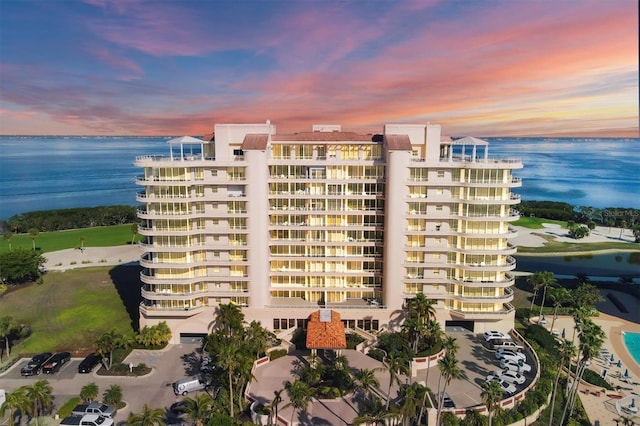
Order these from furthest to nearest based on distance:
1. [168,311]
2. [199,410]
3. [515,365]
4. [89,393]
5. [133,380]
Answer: [168,311] → [515,365] → [133,380] → [89,393] → [199,410]

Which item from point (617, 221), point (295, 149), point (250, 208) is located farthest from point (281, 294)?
point (617, 221)

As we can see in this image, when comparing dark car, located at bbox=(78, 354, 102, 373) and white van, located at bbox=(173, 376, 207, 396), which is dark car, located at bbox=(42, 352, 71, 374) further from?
white van, located at bbox=(173, 376, 207, 396)

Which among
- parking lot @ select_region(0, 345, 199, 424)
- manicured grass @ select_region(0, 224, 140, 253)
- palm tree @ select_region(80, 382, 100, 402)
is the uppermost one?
manicured grass @ select_region(0, 224, 140, 253)

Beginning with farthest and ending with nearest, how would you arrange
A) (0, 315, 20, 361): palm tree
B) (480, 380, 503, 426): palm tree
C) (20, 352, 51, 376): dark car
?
(0, 315, 20, 361): palm tree
(20, 352, 51, 376): dark car
(480, 380, 503, 426): palm tree

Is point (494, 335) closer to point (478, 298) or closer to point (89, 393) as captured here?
point (478, 298)

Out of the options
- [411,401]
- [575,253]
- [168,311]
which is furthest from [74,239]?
[575,253]

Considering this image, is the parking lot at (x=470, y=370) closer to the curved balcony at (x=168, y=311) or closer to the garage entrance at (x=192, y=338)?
the garage entrance at (x=192, y=338)

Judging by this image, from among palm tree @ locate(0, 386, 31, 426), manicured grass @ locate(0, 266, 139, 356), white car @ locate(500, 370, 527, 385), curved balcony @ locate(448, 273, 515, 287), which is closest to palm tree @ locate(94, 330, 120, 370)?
manicured grass @ locate(0, 266, 139, 356)
